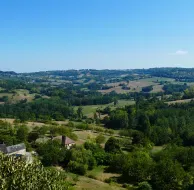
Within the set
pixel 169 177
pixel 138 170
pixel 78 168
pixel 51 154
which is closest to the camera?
pixel 169 177

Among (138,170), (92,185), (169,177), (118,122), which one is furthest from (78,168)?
(118,122)

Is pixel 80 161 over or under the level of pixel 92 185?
over

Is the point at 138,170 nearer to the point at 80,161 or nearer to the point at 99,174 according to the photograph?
the point at 99,174

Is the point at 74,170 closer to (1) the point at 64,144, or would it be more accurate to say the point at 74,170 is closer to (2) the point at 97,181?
(2) the point at 97,181

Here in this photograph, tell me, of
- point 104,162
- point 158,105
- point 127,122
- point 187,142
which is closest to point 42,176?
point 104,162

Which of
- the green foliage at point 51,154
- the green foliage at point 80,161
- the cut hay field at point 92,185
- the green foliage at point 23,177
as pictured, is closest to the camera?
the green foliage at point 23,177

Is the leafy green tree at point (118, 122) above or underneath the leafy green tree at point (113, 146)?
underneath

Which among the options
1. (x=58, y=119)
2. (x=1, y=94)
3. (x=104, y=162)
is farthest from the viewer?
(x=1, y=94)

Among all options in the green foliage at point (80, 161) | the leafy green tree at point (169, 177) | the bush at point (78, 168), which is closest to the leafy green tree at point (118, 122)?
the green foliage at point (80, 161)

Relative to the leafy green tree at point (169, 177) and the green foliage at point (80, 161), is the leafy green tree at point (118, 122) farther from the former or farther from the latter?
the leafy green tree at point (169, 177)

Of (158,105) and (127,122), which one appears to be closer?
(127,122)

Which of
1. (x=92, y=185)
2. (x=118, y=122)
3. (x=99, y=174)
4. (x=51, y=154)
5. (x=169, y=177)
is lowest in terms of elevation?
(x=118, y=122)
